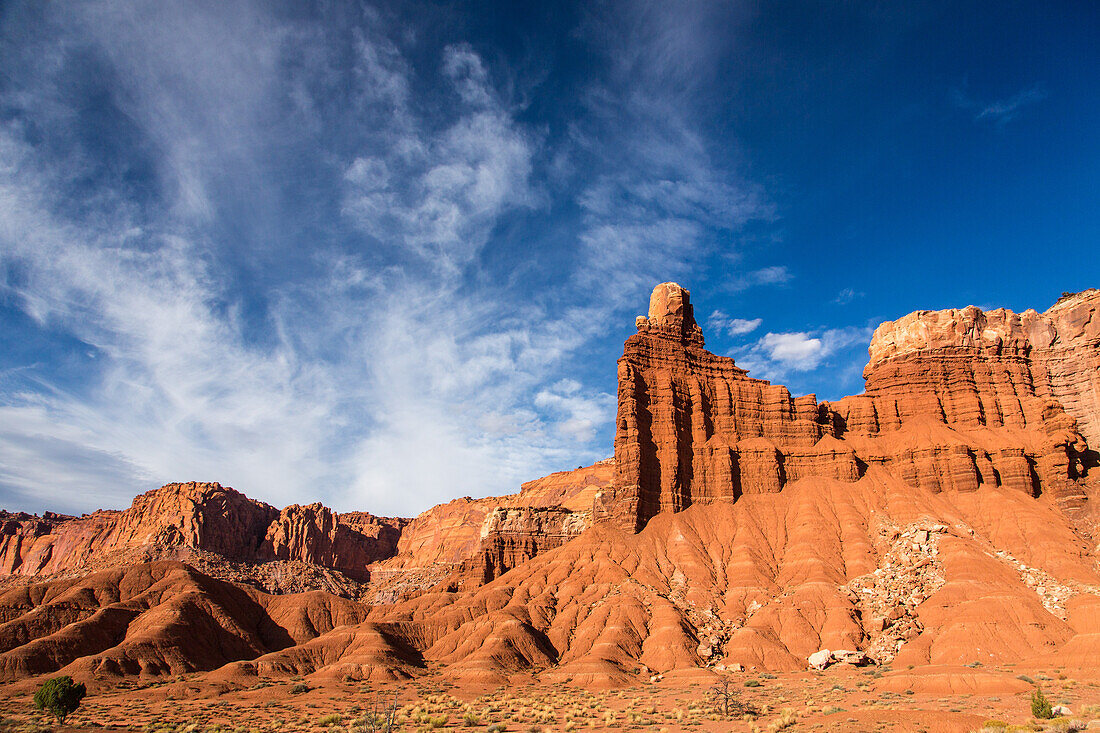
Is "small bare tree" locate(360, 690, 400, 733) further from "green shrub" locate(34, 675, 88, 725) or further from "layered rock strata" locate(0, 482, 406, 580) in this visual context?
"layered rock strata" locate(0, 482, 406, 580)

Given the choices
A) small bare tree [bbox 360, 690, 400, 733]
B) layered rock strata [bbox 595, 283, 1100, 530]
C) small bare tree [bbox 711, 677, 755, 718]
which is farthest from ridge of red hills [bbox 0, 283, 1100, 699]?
small bare tree [bbox 711, 677, 755, 718]

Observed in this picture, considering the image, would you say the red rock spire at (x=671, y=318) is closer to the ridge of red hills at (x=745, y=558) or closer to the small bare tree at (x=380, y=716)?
the ridge of red hills at (x=745, y=558)

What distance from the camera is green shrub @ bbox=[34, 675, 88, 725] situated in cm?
3903

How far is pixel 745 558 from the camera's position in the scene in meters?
75.1

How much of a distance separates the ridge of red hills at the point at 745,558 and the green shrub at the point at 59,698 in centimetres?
2231

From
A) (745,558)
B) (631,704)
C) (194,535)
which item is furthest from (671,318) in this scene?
(194,535)

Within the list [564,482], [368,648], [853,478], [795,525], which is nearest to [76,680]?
[368,648]

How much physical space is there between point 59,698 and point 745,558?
62890mm

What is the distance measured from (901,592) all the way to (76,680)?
7586 centimetres

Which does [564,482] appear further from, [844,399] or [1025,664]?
[1025,664]

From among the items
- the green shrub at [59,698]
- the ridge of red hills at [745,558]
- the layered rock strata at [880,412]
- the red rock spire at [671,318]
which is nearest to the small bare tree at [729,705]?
the ridge of red hills at [745,558]

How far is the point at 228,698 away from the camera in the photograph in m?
53.1

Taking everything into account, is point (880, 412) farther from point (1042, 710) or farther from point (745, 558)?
point (1042, 710)

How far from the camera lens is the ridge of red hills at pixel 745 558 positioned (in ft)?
196
